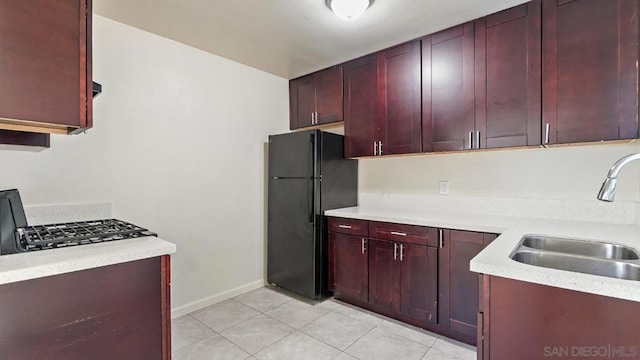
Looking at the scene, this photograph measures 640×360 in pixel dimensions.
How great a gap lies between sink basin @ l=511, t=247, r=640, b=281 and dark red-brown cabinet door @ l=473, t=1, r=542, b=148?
0.96 metres

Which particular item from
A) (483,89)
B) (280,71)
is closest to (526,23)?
(483,89)

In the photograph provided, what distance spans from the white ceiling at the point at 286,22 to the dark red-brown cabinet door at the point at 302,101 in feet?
1.61

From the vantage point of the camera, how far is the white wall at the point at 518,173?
2.04 metres

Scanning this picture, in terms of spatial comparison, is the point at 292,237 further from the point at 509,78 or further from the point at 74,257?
the point at 509,78

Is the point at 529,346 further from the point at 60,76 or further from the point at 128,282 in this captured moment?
the point at 60,76

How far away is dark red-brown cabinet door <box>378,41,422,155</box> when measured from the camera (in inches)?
99.9

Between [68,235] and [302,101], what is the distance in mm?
2492

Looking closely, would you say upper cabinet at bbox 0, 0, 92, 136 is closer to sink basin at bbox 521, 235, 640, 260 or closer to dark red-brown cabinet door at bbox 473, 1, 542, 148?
sink basin at bbox 521, 235, 640, 260

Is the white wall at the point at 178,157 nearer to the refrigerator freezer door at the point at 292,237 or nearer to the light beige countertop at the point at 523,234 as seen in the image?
the refrigerator freezer door at the point at 292,237

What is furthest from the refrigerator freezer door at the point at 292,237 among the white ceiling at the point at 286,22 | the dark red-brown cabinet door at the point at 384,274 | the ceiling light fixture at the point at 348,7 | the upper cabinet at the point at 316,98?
the ceiling light fixture at the point at 348,7

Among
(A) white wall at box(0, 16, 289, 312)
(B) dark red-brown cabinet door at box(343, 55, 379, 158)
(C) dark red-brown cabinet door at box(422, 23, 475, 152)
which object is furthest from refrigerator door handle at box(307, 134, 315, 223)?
(C) dark red-brown cabinet door at box(422, 23, 475, 152)

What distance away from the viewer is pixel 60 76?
4.03 feet

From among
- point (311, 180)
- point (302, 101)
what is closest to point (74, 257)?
point (311, 180)

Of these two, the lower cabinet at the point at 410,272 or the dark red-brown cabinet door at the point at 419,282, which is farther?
the dark red-brown cabinet door at the point at 419,282
